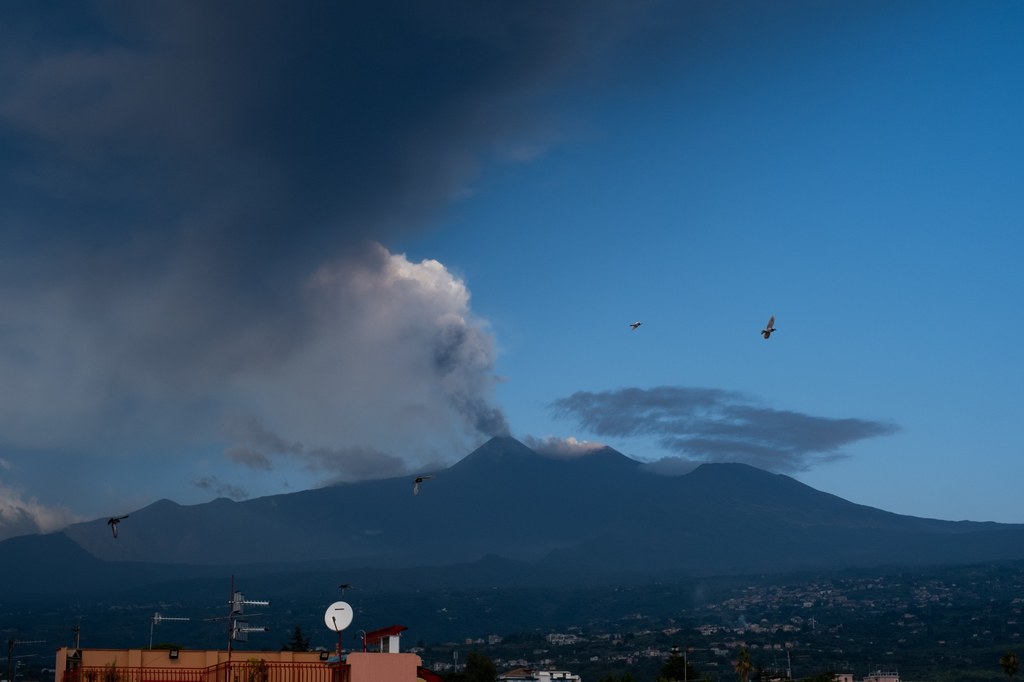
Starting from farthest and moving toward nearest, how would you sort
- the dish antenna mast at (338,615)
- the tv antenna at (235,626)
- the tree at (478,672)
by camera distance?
1. the tree at (478,672)
2. the tv antenna at (235,626)
3. the dish antenna mast at (338,615)

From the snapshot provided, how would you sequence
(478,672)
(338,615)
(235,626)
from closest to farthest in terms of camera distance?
(338,615), (235,626), (478,672)

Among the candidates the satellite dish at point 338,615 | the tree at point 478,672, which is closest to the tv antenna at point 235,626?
the satellite dish at point 338,615


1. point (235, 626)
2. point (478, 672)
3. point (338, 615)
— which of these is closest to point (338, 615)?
point (338, 615)

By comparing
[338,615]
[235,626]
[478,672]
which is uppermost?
[338,615]

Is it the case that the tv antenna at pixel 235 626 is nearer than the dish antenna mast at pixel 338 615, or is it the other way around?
the dish antenna mast at pixel 338 615

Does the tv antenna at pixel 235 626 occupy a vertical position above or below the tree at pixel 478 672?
above

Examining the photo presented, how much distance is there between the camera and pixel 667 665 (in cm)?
13225

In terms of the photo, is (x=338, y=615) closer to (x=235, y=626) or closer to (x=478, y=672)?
(x=235, y=626)

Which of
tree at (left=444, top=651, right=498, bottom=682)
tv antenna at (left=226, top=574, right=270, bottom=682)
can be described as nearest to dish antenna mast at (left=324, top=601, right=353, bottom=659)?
tv antenna at (left=226, top=574, right=270, bottom=682)

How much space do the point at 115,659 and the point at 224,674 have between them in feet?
12.8

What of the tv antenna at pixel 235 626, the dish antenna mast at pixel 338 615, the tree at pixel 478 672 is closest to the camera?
the dish antenna mast at pixel 338 615

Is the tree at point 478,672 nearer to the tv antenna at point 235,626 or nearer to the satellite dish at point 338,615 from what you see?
the tv antenna at point 235,626

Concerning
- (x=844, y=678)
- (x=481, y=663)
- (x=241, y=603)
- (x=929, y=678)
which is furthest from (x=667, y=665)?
(x=241, y=603)

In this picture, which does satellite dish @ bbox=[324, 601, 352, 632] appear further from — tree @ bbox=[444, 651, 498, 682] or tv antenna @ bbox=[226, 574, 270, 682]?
tree @ bbox=[444, 651, 498, 682]
